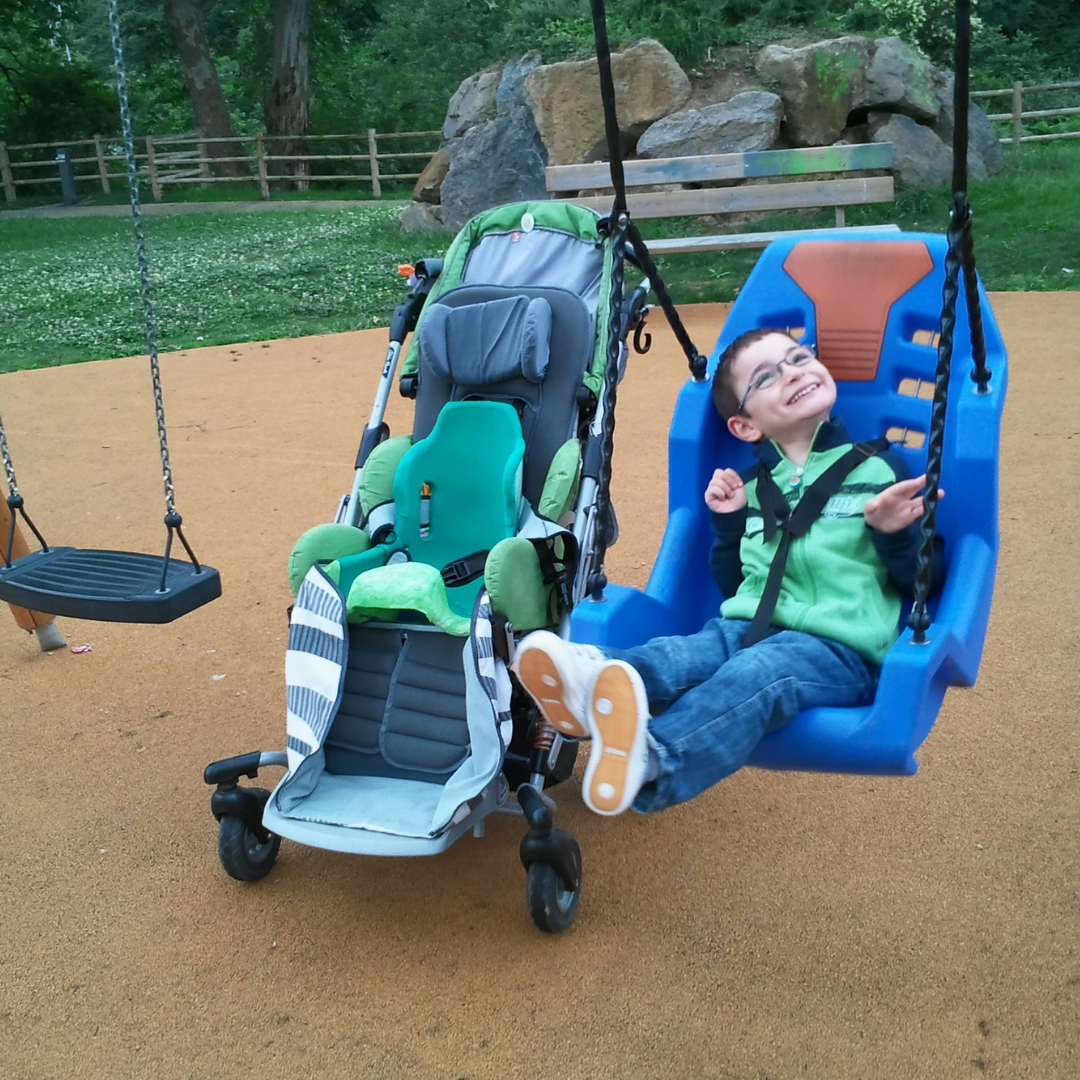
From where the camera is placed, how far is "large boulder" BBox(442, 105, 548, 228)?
12.4 meters

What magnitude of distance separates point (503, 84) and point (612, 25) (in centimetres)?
133

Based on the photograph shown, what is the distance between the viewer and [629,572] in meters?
4.55

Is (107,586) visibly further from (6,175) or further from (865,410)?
(6,175)

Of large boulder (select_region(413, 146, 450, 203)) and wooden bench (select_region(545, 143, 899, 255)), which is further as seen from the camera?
large boulder (select_region(413, 146, 450, 203))

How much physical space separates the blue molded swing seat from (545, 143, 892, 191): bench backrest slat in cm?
666

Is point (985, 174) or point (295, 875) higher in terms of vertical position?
point (985, 174)

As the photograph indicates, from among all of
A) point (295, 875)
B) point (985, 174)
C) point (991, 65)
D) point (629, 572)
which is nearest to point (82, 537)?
point (629, 572)

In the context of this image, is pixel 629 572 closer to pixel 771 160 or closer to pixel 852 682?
pixel 852 682

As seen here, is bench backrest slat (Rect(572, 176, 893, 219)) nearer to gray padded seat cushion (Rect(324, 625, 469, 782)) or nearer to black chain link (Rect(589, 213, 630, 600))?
black chain link (Rect(589, 213, 630, 600))

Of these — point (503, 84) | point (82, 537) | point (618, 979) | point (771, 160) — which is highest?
point (503, 84)

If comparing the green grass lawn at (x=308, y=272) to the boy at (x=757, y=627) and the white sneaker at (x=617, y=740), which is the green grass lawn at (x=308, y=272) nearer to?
the boy at (x=757, y=627)

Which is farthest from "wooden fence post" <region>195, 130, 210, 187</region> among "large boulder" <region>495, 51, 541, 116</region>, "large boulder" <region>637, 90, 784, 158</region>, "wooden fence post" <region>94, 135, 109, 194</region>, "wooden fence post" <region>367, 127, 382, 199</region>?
"large boulder" <region>637, 90, 784, 158</region>

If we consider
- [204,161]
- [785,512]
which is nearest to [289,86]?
[204,161]

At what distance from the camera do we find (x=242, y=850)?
2.88m
